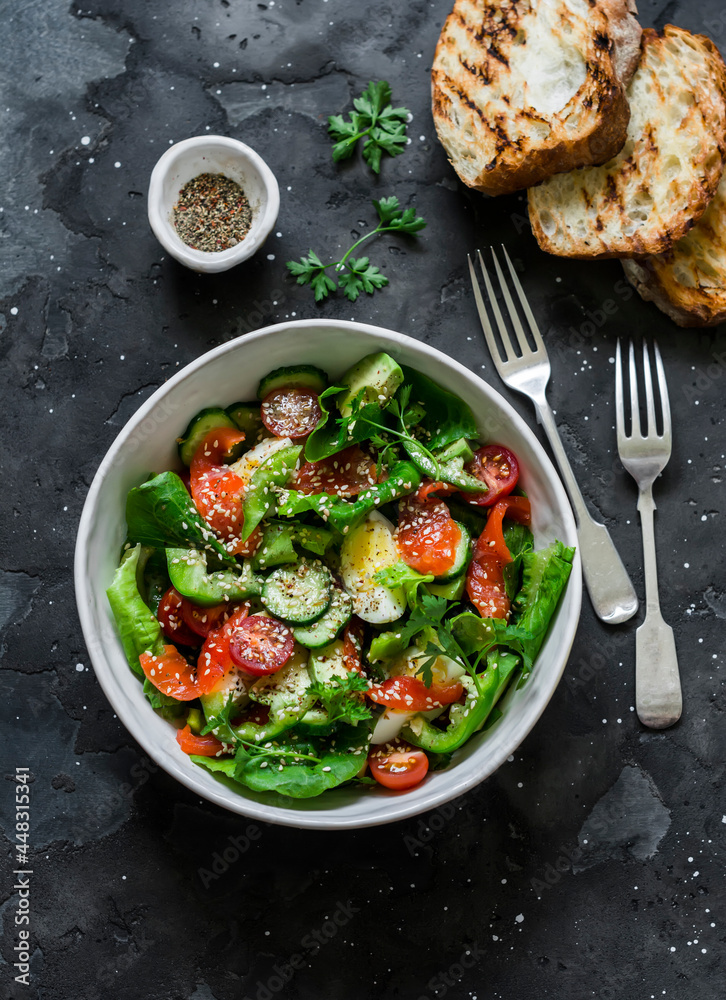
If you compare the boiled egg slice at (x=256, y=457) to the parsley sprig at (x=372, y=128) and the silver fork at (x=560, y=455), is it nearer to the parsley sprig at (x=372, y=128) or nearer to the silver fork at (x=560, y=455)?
the silver fork at (x=560, y=455)

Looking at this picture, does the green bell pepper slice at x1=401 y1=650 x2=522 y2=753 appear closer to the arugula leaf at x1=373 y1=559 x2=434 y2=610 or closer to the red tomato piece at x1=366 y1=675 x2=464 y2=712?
the red tomato piece at x1=366 y1=675 x2=464 y2=712

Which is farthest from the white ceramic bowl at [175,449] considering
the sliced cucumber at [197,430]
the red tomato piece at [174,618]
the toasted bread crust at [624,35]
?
the toasted bread crust at [624,35]

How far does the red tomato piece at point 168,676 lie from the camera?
6.59 feet

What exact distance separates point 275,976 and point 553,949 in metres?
0.85

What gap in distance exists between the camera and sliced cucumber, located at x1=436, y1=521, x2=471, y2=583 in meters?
2.04

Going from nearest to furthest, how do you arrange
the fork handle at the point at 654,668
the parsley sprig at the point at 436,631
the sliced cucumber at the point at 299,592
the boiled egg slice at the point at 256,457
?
the parsley sprig at the point at 436,631, the sliced cucumber at the point at 299,592, the boiled egg slice at the point at 256,457, the fork handle at the point at 654,668

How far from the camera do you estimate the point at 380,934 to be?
7.87 ft

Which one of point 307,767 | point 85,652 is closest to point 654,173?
point 307,767

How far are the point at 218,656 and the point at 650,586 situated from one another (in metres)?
1.32

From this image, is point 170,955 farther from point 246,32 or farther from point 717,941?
point 246,32

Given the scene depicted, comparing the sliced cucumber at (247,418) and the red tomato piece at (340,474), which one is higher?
the sliced cucumber at (247,418)

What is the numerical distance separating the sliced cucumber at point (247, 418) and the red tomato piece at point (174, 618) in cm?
49

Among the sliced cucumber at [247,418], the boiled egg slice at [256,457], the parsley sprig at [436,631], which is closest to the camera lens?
the parsley sprig at [436,631]

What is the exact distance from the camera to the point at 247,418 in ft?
7.31
